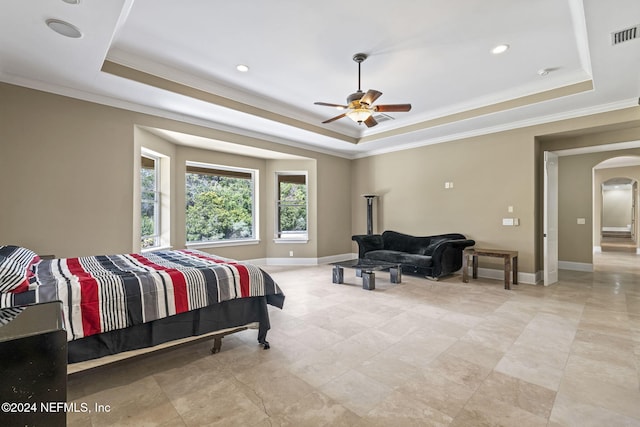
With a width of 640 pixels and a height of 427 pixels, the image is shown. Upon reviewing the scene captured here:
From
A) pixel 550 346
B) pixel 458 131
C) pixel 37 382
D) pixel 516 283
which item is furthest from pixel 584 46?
pixel 37 382

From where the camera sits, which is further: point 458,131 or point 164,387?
point 458,131

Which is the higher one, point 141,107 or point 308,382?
point 141,107

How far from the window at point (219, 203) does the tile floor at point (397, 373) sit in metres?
3.17

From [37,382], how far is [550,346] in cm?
352

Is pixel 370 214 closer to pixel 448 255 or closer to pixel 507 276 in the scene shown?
pixel 448 255

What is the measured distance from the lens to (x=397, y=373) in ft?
7.21

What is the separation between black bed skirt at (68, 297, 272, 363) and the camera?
1.92 metres

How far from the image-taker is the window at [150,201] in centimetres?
484

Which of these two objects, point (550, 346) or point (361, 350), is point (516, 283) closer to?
point (550, 346)

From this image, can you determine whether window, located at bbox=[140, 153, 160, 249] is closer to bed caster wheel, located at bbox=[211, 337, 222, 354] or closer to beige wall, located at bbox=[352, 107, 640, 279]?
bed caster wheel, located at bbox=[211, 337, 222, 354]

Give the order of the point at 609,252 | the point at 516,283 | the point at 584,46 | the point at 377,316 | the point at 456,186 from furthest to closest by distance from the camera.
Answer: the point at 609,252
the point at 456,186
the point at 516,283
the point at 377,316
the point at 584,46

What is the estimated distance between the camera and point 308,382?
2088 mm

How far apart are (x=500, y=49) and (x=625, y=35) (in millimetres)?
1011

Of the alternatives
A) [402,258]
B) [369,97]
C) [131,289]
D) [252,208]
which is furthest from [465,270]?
[131,289]
